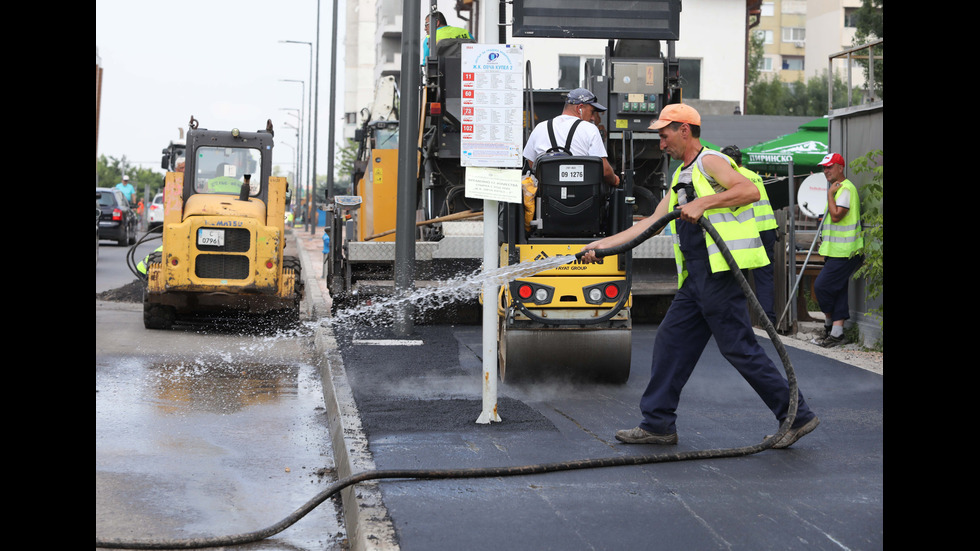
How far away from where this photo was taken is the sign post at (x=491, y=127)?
268 inches

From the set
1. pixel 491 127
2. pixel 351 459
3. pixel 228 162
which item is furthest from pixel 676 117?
pixel 228 162

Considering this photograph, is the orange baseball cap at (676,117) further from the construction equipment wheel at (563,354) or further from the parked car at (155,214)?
the parked car at (155,214)

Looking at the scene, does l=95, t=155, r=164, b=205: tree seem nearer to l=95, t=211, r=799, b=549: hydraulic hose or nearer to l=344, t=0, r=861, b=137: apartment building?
l=344, t=0, r=861, b=137: apartment building

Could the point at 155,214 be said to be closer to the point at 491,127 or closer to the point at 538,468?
the point at 491,127

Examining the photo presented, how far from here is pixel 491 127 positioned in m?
6.84

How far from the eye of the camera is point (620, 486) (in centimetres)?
529

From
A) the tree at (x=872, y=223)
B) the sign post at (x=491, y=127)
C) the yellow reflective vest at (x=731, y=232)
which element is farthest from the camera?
the tree at (x=872, y=223)

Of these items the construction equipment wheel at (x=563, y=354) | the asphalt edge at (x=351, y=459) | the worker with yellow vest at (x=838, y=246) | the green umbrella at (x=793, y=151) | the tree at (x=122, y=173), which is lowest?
the asphalt edge at (x=351, y=459)

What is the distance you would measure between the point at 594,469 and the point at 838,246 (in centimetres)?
653

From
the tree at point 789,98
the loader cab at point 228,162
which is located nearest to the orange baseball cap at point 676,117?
the loader cab at point 228,162

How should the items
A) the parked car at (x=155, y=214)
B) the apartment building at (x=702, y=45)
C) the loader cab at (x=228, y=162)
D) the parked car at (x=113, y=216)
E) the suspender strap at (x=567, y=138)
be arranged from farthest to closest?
1. the parked car at (x=155, y=214)
2. the apartment building at (x=702, y=45)
3. the parked car at (x=113, y=216)
4. the loader cab at (x=228, y=162)
5. the suspender strap at (x=567, y=138)

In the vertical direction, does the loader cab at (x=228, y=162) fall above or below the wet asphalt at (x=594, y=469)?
above

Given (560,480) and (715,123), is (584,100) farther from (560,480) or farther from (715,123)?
(715,123)

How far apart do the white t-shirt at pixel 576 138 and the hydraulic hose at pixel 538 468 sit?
214 centimetres
